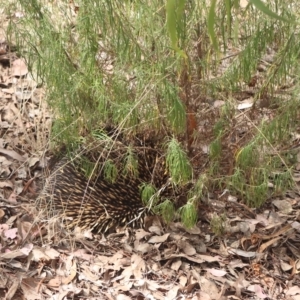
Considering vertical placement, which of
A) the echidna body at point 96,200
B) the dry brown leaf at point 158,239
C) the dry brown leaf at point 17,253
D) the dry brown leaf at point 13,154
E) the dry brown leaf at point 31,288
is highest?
the dry brown leaf at point 13,154

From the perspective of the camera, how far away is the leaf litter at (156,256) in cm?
263

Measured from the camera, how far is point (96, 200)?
3137 mm

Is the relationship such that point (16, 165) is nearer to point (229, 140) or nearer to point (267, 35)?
point (229, 140)

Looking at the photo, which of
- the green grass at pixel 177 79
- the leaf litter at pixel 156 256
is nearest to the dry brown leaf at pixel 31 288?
the leaf litter at pixel 156 256

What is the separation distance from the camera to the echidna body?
304 cm

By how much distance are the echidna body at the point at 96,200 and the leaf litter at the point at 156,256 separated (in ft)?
0.26

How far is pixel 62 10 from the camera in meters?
2.41

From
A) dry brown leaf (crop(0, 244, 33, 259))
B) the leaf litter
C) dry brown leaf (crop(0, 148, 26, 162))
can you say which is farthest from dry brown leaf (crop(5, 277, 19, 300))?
dry brown leaf (crop(0, 148, 26, 162))

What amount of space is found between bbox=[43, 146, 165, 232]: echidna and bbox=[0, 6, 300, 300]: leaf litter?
0.08 metres

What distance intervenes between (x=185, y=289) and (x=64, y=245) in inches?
27.0

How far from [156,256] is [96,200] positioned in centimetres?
53

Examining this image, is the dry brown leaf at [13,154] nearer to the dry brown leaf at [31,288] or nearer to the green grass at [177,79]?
the green grass at [177,79]

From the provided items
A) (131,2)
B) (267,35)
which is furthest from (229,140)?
(131,2)

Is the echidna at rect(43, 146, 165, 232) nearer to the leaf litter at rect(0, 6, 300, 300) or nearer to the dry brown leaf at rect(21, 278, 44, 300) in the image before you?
the leaf litter at rect(0, 6, 300, 300)
